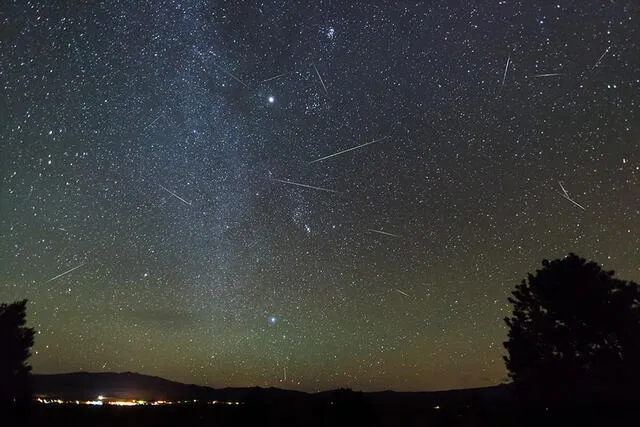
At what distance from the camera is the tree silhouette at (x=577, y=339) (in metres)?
24.9

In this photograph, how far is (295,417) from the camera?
765 inches

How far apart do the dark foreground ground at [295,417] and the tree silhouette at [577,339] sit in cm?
371

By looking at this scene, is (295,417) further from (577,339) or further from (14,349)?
(14,349)

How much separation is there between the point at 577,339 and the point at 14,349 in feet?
109

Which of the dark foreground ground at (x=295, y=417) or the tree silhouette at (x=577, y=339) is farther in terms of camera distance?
the tree silhouette at (x=577, y=339)

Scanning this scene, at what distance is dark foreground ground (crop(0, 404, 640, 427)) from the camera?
18.6 meters

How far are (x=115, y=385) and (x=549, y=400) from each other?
196 meters

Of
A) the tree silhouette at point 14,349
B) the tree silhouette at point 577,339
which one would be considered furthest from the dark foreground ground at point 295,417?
the tree silhouette at point 14,349

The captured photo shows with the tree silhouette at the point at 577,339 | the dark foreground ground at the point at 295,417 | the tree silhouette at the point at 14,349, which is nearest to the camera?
the dark foreground ground at the point at 295,417

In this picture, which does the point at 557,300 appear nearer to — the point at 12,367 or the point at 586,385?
the point at 586,385

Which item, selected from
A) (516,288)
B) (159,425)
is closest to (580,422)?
(516,288)

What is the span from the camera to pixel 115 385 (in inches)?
7559

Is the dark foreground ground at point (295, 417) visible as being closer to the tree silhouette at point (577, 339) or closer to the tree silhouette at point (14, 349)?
the tree silhouette at point (577, 339)

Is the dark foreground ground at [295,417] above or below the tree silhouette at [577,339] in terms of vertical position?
below
